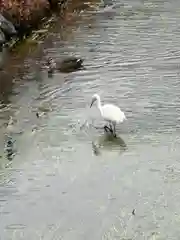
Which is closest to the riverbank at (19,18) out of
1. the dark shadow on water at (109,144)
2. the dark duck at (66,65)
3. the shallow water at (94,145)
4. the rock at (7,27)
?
the rock at (7,27)

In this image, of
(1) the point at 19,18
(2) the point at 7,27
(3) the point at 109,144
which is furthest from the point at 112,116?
(1) the point at 19,18

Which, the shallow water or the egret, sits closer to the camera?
the shallow water

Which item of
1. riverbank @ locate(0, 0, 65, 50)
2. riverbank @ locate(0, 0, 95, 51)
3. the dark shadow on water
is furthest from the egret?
riverbank @ locate(0, 0, 65, 50)

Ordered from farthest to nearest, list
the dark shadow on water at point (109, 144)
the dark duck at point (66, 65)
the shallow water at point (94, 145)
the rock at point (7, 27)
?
the rock at point (7, 27), the dark duck at point (66, 65), the dark shadow on water at point (109, 144), the shallow water at point (94, 145)

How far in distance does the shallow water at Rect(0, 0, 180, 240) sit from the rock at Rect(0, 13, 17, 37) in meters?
1.13

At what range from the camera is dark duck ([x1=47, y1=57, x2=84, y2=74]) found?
1809cm

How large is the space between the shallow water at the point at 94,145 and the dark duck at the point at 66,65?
0.30 m

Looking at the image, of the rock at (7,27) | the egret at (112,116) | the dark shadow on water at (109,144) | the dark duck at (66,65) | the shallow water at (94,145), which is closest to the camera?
the shallow water at (94,145)

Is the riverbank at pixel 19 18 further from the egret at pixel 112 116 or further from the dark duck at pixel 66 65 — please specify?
the egret at pixel 112 116

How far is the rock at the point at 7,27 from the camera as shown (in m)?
21.2

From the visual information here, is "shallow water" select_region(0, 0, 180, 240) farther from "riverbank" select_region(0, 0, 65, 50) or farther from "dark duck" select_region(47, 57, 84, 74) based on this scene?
"riverbank" select_region(0, 0, 65, 50)

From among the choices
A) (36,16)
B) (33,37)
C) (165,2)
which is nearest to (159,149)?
(33,37)

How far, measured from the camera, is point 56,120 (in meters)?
14.8

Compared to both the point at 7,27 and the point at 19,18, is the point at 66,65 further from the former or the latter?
the point at 19,18
